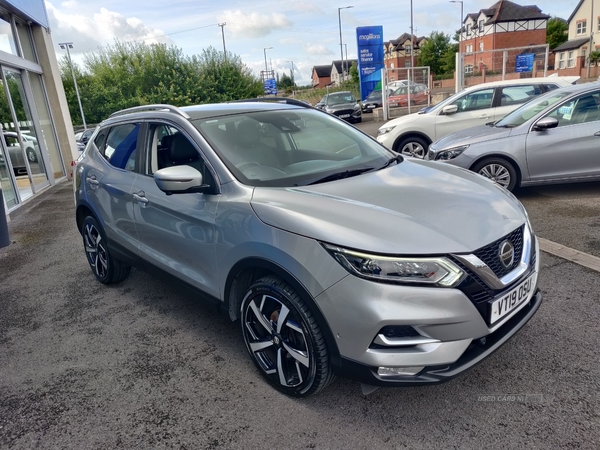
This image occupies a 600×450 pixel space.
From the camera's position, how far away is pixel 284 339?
261 centimetres

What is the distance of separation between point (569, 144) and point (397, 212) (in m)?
4.83

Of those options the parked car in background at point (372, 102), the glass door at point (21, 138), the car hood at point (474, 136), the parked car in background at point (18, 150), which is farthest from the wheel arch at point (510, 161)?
the parked car in background at point (372, 102)

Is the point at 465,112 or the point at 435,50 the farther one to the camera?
the point at 435,50

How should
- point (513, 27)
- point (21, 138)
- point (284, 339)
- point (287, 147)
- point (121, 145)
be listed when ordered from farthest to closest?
point (513, 27) < point (21, 138) < point (121, 145) < point (287, 147) < point (284, 339)

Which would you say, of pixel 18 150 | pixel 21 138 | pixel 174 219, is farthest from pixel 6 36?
pixel 174 219

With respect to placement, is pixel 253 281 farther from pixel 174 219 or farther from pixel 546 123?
pixel 546 123

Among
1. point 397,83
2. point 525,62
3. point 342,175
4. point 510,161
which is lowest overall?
point 510,161

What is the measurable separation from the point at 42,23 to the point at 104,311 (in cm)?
1295

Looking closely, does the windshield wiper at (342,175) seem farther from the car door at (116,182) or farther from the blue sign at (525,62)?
the blue sign at (525,62)

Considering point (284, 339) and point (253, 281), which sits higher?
point (253, 281)

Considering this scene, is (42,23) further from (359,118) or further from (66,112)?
(359,118)

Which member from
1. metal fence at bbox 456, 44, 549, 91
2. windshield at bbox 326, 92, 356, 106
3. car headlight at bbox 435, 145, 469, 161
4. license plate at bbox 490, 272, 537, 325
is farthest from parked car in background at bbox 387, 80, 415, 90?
license plate at bbox 490, 272, 537, 325

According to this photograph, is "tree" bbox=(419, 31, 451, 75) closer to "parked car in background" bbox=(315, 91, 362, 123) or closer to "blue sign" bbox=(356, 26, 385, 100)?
"blue sign" bbox=(356, 26, 385, 100)

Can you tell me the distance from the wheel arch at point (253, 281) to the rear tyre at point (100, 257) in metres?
2.02
